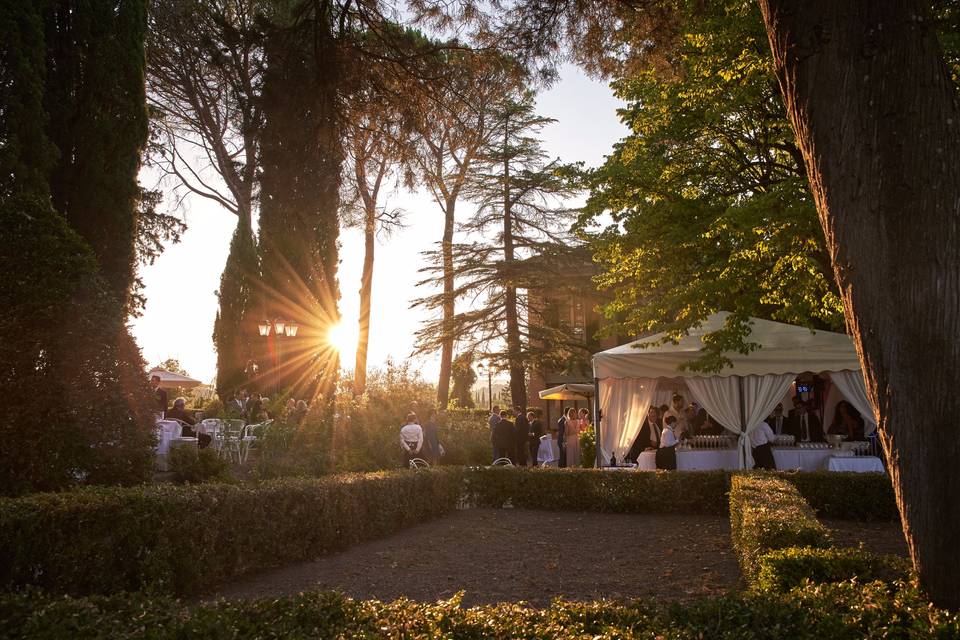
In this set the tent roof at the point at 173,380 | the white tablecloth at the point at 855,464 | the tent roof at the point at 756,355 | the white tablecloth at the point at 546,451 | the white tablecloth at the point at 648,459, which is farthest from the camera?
the tent roof at the point at 173,380

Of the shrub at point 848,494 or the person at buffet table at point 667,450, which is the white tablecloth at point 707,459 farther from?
the shrub at point 848,494

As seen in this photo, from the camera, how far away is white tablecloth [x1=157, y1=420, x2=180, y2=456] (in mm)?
12906

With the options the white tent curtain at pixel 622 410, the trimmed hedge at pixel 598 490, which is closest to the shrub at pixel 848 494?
the trimmed hedge at pixel 598 490

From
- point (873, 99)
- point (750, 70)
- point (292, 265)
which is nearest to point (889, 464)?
point (873, 99)

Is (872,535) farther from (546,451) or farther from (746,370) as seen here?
(546,451)

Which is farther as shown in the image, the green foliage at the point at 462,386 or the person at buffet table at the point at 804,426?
the green foliage at the point at 462,386

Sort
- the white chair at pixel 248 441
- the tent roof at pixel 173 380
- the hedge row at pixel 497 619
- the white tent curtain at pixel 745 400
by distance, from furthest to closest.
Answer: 1. the tent roof at pixel 173 380
2. the white chair at pixel 248 441
3. the white tent curtain at pixel 745 400
4. the hedge row at pixel 497 619

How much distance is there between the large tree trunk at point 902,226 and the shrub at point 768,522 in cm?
149

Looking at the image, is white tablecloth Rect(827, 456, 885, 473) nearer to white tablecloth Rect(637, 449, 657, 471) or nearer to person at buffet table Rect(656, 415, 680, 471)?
person at buffet table Rect(656, 415, 680, 471)

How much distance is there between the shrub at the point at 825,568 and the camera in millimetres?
4012

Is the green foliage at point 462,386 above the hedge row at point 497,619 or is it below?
above

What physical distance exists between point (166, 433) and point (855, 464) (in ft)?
38.7

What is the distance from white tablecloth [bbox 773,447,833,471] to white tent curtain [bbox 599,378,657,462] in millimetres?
2375

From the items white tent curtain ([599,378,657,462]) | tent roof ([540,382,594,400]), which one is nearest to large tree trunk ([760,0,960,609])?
white tent curtain ([599,378,657,462])
